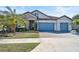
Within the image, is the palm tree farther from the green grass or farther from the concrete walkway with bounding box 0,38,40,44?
the green grass

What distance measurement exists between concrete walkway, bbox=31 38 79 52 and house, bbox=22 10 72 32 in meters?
0.21

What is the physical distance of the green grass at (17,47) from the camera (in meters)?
5.20

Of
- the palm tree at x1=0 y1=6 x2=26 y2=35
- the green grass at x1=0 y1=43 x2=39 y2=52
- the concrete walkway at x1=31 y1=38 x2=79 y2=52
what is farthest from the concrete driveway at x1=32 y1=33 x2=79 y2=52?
the palm tree at x1=0 y1=6 x2=26 y2=35

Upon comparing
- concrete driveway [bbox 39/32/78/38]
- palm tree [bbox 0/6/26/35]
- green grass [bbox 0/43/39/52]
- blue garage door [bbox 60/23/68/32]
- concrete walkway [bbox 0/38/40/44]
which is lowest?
green grass [bbox 0/43/39/52]

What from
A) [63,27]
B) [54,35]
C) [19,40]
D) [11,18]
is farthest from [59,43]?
[11,18]

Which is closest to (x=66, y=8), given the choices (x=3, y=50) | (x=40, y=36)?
(x=40, y=36)

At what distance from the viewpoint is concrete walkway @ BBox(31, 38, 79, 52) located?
521 cm

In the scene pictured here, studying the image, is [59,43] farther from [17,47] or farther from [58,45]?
[17,47]
